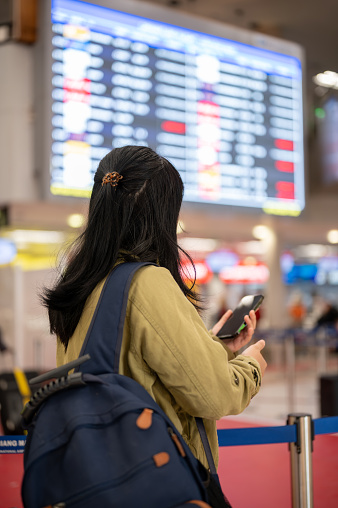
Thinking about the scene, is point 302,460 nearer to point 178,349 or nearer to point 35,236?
point 178,349

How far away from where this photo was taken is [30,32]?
6.50 m

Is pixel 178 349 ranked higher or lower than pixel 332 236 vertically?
lower

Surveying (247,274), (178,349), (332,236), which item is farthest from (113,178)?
(247,274)

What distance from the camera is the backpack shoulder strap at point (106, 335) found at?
1445 mm

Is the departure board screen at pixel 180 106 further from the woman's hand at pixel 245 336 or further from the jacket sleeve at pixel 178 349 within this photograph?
the jacket sleeve at pixel 178 349

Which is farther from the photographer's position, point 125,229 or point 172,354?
point 125,229

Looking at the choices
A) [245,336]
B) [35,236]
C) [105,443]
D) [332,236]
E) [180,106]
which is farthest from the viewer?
[332,236]

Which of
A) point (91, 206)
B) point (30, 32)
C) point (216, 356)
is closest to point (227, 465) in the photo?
point (216, 356)

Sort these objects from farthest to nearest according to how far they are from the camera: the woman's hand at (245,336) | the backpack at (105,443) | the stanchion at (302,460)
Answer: the stanchion at (302,460)
the woman's hand at (245,336)
the backpack at (105,443)

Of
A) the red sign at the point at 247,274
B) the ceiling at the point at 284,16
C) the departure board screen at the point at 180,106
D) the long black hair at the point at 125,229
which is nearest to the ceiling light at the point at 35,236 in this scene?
the departure board screen at the point at 180,106

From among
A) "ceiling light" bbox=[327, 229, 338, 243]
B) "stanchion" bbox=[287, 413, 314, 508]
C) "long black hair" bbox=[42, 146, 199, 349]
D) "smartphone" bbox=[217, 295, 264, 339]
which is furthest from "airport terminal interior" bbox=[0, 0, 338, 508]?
"ceiling light" bbox=[327, 229, 338, 243]

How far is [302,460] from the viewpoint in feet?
7.83

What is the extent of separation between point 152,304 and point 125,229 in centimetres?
22

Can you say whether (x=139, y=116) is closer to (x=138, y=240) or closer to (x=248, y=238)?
(x=138, y=240)
